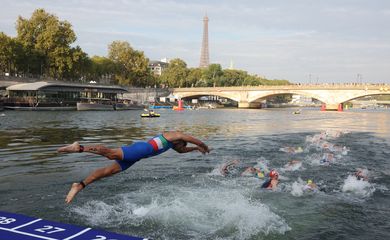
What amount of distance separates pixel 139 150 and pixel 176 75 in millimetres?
150542

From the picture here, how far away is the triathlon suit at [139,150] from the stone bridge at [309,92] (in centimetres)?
9958

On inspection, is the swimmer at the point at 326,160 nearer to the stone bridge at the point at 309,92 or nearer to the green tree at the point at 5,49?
the green tree at the point at 5,49

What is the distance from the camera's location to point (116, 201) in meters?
12.3

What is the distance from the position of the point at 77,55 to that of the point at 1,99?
2509 cm

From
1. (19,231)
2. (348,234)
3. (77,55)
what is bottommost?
(348,234)

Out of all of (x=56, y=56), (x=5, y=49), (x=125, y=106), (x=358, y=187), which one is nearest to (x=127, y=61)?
(x=125, y=106)

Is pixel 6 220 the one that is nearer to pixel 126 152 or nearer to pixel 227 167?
pixel 126 152

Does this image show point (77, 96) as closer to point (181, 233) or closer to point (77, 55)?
point (77, 55)

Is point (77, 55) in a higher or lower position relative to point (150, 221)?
higher

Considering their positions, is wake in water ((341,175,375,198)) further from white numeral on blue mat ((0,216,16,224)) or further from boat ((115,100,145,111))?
boat ((115,100,145,111))

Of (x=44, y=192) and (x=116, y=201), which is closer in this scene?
(x=116, y=201)

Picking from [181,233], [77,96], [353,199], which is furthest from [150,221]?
[77,96]

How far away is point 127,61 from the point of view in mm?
128000

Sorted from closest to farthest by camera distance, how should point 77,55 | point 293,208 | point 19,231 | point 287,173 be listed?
point 19,231 → point 293,208 → point 287,173 → point 77,55
